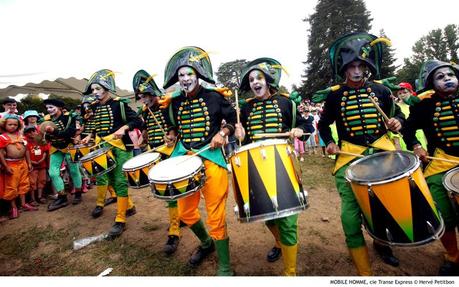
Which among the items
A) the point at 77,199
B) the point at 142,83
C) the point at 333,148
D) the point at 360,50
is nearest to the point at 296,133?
the point at 333,148

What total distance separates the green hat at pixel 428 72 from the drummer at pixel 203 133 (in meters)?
2.32

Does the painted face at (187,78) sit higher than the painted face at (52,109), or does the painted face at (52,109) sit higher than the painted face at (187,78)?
the painted face at (187,78)

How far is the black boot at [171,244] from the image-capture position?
3.74m

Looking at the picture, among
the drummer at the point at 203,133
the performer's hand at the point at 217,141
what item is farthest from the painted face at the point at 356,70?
the performer's hand at the point at 217,141

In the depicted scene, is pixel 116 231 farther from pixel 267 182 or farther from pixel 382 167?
pixel 382 167

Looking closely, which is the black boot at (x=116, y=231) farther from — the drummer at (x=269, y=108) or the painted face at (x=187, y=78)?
the painted face at (x=187, y=78)

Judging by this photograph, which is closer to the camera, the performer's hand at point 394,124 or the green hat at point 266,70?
the performer's hand at point 394,124

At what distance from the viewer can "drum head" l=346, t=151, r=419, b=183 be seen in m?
2.14

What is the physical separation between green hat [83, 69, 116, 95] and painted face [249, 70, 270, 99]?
122 inches

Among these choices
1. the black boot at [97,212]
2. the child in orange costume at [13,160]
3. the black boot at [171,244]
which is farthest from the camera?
the child in orange costume at [13,160]

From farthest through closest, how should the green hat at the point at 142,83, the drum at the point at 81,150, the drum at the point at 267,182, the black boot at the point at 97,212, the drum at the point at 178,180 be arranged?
the black boot at the point at 97,212 < the drum at the point at 81,150 < the green hat at the point at 142,83 < the drum at the point at 178,180 < the drum at the point at 267,182

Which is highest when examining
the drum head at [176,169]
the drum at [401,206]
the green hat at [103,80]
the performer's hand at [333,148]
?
the green hat at [103,80]
